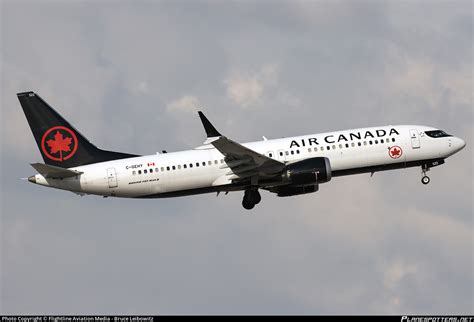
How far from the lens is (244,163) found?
227 feet

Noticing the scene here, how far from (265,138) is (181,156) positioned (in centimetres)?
666

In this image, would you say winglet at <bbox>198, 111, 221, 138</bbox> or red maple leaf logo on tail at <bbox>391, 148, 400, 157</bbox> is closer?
winglet at <bbox>198, 111, 221, 138</bbox>

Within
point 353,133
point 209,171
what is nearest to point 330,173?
point 353,133

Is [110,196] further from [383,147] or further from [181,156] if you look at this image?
[383,147]

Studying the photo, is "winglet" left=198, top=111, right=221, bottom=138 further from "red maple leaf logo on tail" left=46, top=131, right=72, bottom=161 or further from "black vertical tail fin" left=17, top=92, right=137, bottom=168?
"red maple leaf logo on tail" left=46, top=131, right=72, bottom=161

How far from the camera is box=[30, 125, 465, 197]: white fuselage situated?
2741 inches

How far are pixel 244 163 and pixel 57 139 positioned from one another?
47.8 feet

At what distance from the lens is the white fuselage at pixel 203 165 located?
69.6 m

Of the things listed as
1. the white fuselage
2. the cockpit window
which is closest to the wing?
the white fuselage

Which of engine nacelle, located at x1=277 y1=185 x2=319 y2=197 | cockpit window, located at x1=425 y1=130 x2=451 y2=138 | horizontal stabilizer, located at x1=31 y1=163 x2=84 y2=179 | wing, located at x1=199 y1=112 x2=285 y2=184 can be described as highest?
cockpit window, located at x1=425 y1=130 x2=451 y2=138

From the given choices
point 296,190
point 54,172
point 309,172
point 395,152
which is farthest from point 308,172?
point 54,172

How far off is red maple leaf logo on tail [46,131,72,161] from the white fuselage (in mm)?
2435

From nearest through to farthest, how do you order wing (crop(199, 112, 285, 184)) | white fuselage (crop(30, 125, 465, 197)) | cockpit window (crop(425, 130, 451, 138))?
wing (crop(199, 112, 285, 184))
white fuselage (crop(30, 125, 465, 197))
cockpit window (crop(425, 130, 451, 138))

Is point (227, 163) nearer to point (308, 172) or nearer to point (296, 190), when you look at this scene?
point (308, 172)
